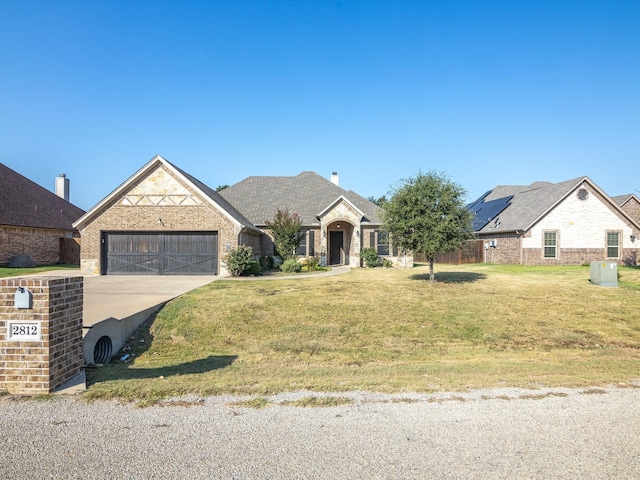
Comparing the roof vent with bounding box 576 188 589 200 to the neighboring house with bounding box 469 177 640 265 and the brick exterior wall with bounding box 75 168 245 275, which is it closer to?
the neighboring house with bounding box 469 177 640 265

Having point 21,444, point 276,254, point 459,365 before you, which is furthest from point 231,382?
point 276,254

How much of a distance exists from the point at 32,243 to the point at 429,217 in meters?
27.6

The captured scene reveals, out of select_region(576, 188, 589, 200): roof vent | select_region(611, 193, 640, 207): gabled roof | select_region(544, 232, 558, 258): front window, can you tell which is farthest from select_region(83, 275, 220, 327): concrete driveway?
select_region(611, 193, 640, 207): gabled roof

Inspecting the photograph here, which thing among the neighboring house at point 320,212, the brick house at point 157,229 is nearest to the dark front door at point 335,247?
the neighboring house at point 320,212

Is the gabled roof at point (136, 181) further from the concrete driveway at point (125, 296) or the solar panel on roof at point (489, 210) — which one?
the solar panel on roof at point (489, 210)

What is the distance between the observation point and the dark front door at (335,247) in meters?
28.2

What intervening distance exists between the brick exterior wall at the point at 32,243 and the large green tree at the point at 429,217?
2517cm

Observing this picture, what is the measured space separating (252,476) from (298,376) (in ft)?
10.1

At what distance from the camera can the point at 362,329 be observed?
33.9 ft

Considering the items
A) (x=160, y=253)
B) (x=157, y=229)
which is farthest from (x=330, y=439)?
(x=157, y=229)

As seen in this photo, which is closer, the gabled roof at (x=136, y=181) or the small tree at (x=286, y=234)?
the gabled roof at (x=136, y=181)

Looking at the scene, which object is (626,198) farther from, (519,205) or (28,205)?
(28,205)

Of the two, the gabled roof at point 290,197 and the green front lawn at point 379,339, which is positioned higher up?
the gabled roof at point 290,197

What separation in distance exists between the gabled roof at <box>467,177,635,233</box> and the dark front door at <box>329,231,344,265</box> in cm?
1149
